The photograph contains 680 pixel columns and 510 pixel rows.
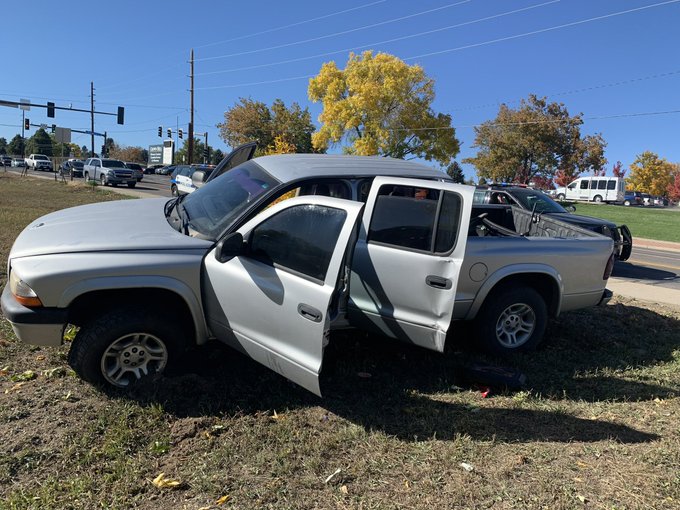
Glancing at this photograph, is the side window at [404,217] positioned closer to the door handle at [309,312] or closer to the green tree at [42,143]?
the door handle at [309,312]

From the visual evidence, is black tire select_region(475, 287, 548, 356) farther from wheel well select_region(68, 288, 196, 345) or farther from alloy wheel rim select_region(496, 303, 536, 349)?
wheel well select_region(68, 288, 196, 345)

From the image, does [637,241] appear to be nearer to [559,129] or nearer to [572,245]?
[572,245]

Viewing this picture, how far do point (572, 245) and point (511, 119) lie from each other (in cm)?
4654

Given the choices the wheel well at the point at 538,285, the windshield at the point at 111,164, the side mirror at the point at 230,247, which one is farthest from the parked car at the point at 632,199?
the side mirror at the point at 230,247

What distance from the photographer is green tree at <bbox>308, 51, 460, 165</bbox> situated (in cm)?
2972

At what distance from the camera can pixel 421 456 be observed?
3047 millimetres

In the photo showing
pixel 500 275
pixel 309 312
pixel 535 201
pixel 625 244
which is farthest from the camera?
pixel 535 201

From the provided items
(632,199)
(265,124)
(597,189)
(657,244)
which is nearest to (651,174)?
(632,199)

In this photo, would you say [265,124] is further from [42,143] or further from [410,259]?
[42,143]

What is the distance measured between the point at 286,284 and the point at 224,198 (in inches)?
54.8

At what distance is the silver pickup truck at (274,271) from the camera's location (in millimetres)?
3232

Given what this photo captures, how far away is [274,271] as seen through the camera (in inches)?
130

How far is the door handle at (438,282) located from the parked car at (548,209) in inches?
230

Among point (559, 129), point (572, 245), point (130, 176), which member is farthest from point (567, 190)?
point (572, 245)
